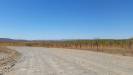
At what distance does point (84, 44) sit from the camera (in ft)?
250

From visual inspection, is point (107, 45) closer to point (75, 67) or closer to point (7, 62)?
point (7, 62)

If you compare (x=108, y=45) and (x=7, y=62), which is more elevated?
(x=108, y=45)

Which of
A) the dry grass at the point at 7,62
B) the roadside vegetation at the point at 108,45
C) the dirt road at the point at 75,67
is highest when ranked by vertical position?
the roadside vegetation at the point at 108,45

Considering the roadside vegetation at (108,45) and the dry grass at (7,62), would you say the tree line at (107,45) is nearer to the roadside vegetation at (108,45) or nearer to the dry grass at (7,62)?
the roadside vegetation at (108,45)

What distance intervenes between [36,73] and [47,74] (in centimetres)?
100

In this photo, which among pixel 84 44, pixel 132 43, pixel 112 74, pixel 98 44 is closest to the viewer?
pixel 112 74

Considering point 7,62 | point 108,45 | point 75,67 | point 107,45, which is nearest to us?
point 75,67

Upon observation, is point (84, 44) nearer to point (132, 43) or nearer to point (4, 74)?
point (132, 43)

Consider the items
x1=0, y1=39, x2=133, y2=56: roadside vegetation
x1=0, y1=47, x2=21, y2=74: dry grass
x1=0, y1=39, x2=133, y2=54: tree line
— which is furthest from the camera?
x1=0, y1=39, x2=133, y2=54: tree line

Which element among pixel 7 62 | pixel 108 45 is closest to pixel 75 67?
pixel 7 62

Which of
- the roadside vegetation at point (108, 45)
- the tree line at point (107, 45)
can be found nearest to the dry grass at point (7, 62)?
the roadside vegetation at point (108, 45)

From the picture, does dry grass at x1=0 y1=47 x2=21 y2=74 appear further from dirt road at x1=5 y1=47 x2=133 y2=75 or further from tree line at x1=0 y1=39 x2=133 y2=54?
tree line at x1=0 y1=39 x2=133 y2=54

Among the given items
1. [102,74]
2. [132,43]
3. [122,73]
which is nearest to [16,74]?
[102,74]

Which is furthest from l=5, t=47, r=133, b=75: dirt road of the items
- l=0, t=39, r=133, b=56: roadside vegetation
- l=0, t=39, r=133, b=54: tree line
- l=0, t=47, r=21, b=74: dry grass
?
l=0, t=39, r=133, b=54: tree line
